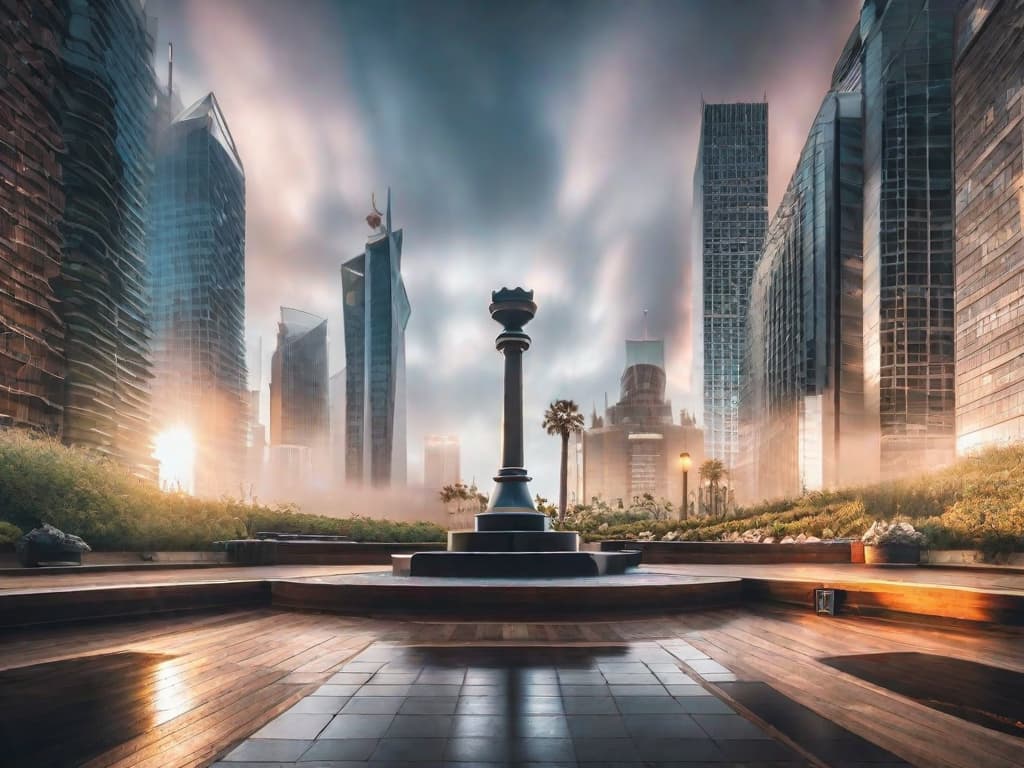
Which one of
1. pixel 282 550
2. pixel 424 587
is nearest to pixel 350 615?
pixel 424 587

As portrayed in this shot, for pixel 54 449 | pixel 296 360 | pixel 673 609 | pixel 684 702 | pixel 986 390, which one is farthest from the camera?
pixel 296 360

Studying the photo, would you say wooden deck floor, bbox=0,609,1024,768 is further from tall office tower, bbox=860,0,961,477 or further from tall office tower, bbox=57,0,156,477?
tall office tower, bbox=860,0,961,477

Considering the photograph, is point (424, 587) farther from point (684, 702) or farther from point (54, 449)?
point (54, 449)

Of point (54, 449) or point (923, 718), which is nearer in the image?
point (923, 718)

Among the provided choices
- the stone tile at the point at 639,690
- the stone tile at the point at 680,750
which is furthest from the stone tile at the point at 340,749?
the stone tile at the point at 639,690

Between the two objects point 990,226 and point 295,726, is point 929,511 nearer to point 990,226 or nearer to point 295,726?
point 990,226

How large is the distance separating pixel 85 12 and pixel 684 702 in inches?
2567

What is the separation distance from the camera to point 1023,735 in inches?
161

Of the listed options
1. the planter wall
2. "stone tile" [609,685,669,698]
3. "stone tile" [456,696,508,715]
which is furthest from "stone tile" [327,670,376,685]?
the planter wall

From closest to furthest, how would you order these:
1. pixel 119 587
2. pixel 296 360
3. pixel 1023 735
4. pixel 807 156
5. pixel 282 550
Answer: pixel 1023 735 < pixel 119 587 < pixel 282 550 < pixel 807 156 < pixel 296 360

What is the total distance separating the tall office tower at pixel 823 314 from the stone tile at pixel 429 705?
60.1m

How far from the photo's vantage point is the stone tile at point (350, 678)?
209 inches

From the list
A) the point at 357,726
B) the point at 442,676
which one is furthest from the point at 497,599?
the point at 357,726

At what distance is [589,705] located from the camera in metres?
4.70
